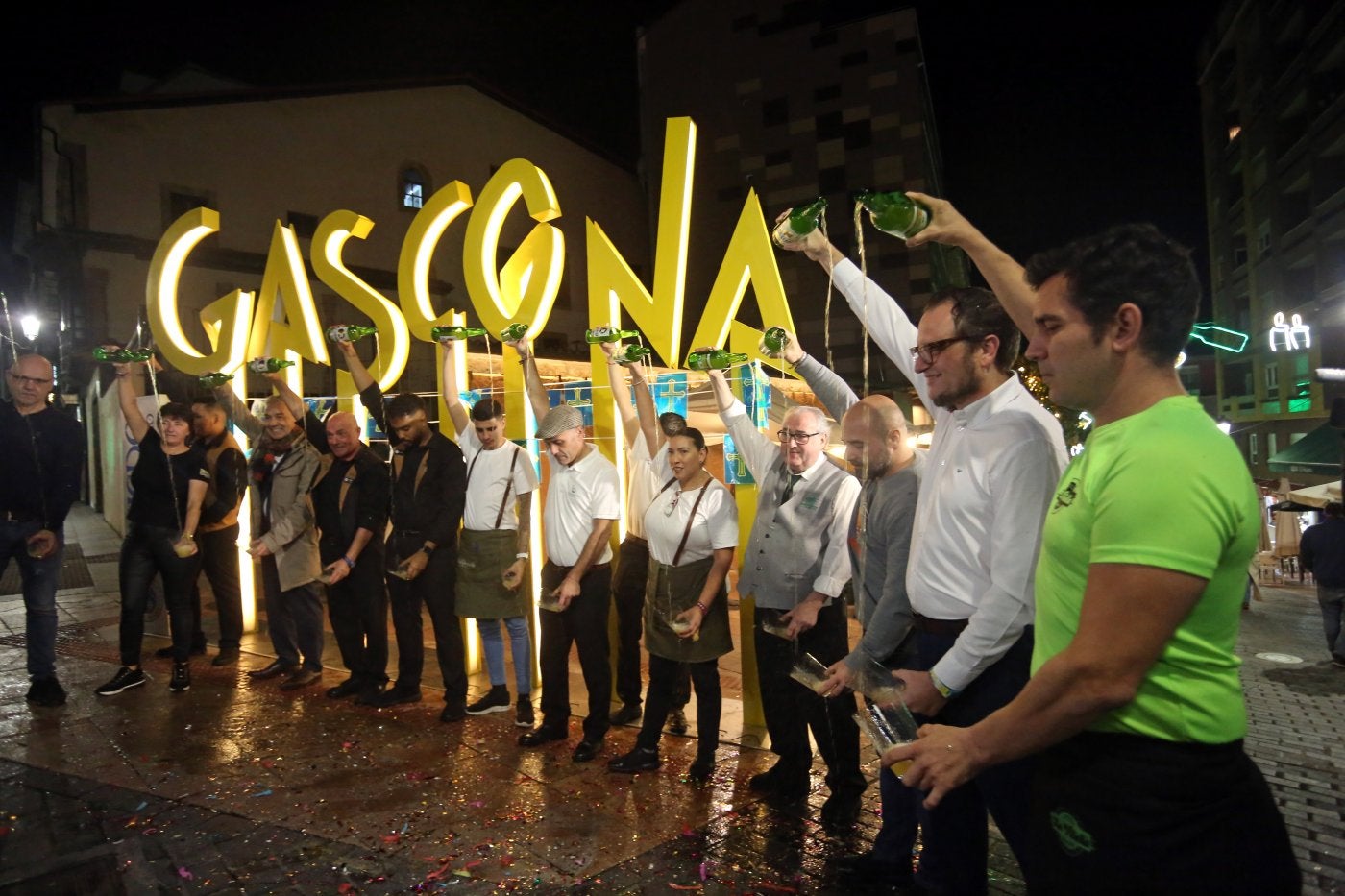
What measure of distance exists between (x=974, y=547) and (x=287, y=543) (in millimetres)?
5339

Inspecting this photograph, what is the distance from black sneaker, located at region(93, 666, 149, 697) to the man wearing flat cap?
3294mm

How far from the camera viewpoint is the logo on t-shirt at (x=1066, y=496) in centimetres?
152

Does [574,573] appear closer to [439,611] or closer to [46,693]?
[439,611]

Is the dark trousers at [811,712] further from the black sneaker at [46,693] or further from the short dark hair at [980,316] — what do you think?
the black sneaker at [46,693]

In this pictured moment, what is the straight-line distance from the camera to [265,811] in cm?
406

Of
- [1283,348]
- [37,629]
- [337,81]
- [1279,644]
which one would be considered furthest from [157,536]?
[1283,348]

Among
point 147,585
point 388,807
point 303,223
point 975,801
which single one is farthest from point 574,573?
point 303,223

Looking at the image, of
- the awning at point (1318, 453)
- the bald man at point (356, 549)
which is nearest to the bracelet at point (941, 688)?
the bald man at point (356, 549)

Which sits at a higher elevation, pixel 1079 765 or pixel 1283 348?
pixel 1283 348

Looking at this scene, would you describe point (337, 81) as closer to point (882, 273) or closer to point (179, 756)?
point (882, 273)

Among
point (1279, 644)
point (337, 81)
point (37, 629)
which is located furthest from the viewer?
point (337, 81)

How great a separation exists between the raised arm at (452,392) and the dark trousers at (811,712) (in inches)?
114

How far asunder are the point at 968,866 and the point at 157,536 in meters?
5.95

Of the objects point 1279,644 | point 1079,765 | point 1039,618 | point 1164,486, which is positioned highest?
point 1164,486
